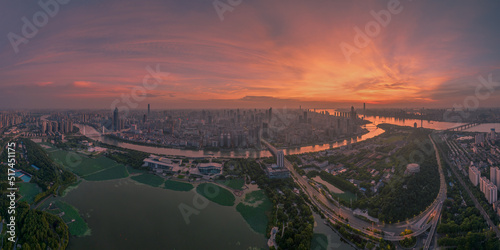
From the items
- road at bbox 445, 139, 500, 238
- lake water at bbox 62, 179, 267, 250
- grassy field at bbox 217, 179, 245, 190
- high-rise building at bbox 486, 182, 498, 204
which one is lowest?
lake water at bbox 62, 179, 267, 250

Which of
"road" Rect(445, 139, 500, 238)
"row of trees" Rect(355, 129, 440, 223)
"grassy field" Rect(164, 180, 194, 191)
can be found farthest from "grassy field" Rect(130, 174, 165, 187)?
"road" Rect(445, 139, 500, 238)

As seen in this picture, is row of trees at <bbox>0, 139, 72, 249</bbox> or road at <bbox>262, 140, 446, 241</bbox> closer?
row of trees at <bbox>0, 139, 72, 249</bbox>

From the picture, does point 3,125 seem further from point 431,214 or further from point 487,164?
point 487,164

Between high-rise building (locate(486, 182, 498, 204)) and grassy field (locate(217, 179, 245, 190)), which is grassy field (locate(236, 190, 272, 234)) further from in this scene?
high-rise building (locate(486, 182, 498, 204))

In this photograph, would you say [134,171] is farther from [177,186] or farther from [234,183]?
[234,183]

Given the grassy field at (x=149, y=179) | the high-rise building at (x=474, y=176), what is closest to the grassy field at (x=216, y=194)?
the grassy field at (x=149, y=179)

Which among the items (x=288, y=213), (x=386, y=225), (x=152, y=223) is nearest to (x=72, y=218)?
(x=152, y=223)
